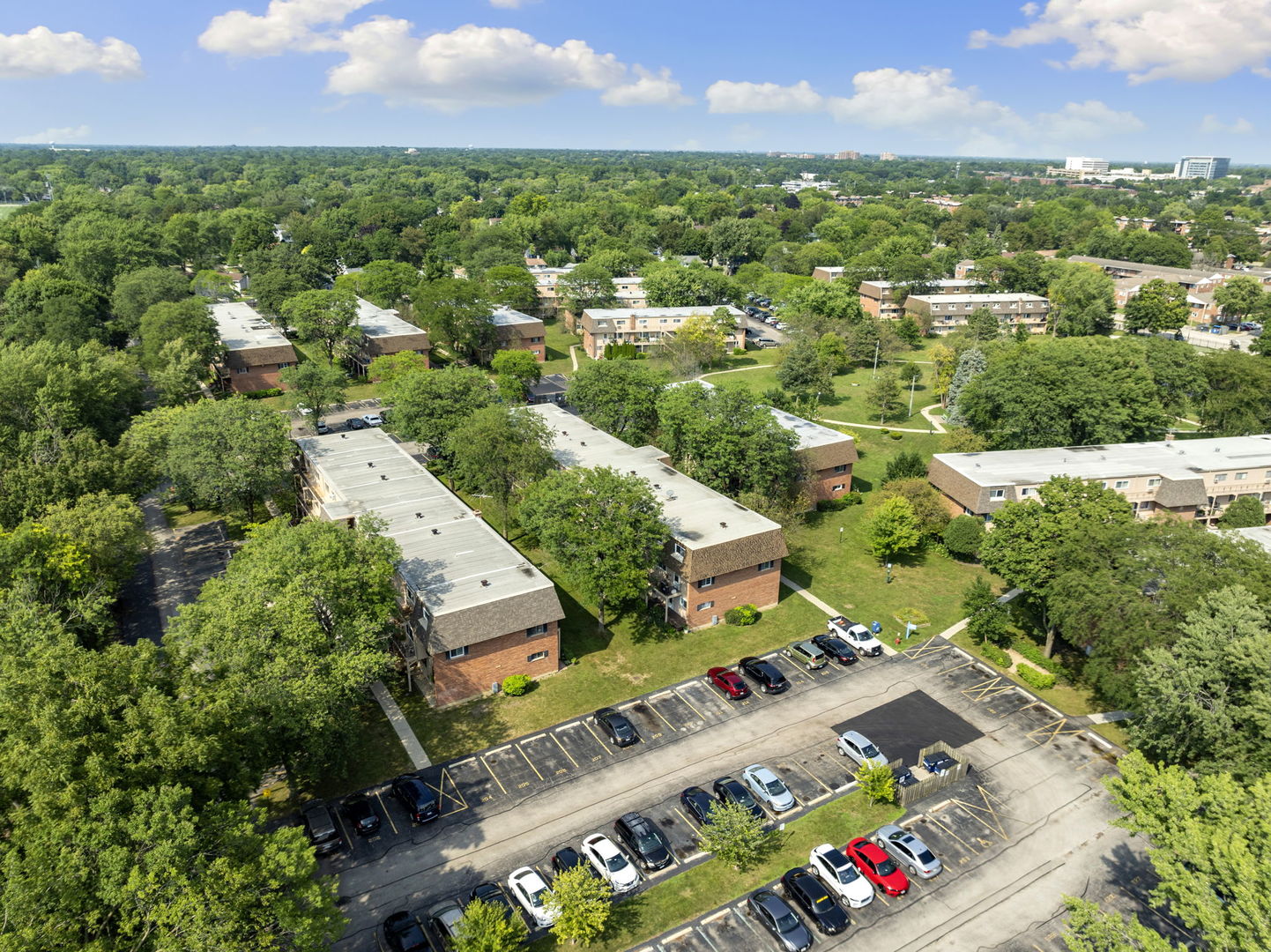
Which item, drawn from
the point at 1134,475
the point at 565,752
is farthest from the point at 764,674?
the point at 1134,475

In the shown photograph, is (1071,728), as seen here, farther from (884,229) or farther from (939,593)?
(884,229)

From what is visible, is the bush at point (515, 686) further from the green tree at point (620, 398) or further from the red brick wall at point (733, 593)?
the green tree at point (620, 398)

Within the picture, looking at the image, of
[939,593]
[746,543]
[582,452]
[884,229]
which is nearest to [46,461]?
[582,452]

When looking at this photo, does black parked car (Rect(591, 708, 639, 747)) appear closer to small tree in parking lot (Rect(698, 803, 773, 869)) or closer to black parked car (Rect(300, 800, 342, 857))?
small tree in parking lot (Rect(698, 803, 773, 869))

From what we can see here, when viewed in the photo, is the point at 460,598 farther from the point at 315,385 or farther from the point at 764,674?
the point at 315,385

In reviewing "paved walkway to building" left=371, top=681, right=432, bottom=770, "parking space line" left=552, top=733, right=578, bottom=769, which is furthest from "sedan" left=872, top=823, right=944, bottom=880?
"paved walkway to building" left=371, top=681, right=432, bottom=770

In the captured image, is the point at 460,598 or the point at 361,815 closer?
the point at 361,815
